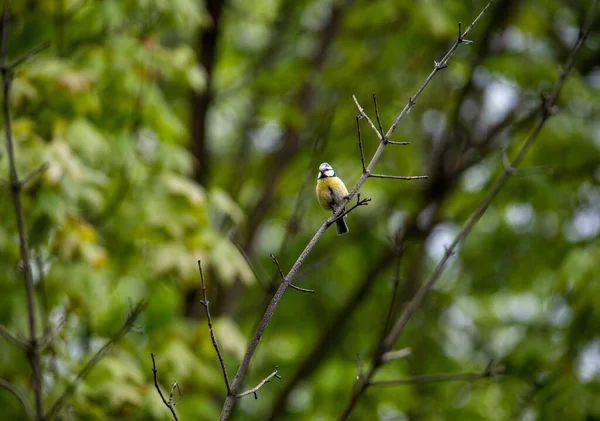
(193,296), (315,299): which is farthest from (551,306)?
(193,296)

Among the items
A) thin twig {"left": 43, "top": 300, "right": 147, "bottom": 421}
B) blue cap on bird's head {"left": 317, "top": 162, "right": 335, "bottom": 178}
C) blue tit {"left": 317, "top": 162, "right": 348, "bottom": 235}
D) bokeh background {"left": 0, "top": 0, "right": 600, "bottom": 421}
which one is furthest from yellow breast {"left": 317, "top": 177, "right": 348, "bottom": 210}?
thin twig {"left": 43, "top": 300, "right": 147, "bottom": 421}

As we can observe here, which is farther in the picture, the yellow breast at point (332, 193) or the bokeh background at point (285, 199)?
the bokeh background at point (285, 199)

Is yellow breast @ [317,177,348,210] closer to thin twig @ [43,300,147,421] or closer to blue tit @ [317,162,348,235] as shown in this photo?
blue tit @ [317,162,348,235]

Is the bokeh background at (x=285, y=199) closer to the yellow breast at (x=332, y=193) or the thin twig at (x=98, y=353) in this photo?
the thin twig at (x=98, y=353)

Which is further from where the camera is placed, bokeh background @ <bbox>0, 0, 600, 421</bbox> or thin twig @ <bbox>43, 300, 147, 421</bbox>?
bokeh background @ <bbox>0, 0, 600, 421</bbox>

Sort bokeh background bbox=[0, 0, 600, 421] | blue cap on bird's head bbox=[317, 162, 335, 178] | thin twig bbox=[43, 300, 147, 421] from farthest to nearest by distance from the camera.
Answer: bokeh background bbox=[0, 0, 600, 421] → blue cap on bird's head bbox=[317, 162, 335, 178] → thin twig bbox=[43, 300, 147, 421]

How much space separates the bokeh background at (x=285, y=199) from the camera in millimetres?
3455

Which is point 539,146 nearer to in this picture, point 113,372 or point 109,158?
point 109,158

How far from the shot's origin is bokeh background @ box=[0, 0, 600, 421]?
11.3ft

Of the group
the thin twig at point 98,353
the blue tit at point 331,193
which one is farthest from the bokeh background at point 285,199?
the blue tit at point 331,193

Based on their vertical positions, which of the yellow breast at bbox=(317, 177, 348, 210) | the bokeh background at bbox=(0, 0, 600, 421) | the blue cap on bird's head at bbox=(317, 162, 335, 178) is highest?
the bokeh background at bbox=(0, 0, 600, 421)

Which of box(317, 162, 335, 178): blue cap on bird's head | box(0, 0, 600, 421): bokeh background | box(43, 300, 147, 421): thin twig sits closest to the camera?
box(43, 300, 147, 421): thin twig

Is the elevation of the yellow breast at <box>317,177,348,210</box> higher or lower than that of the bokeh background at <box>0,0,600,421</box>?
lower

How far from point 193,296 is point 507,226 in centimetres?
297
